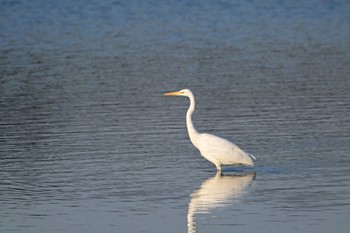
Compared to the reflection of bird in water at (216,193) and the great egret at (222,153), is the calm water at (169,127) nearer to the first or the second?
the reflection of bird in water at (216,193)

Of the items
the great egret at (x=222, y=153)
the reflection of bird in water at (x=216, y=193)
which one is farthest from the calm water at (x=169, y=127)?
the great egret at (x=222, y=153)

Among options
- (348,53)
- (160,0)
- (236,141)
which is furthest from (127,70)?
(160,0)

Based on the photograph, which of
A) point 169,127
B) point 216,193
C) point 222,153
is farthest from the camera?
point 169,127

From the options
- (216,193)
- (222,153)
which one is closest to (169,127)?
(222,153)

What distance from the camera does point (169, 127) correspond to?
718 inches

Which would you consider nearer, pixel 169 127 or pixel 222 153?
pixel 222 153

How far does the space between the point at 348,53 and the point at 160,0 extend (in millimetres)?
19672

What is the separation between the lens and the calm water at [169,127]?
1286cm

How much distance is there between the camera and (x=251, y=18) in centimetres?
3881

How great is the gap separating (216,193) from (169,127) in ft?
14.4

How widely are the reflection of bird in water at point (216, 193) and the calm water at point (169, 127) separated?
3 cm

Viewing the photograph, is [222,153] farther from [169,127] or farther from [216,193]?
[169,127]

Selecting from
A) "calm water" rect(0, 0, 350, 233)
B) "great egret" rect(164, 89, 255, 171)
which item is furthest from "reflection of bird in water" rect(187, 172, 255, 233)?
"great egret" rect(164, 89, 255, 171)

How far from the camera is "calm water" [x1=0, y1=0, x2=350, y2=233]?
1286cm
